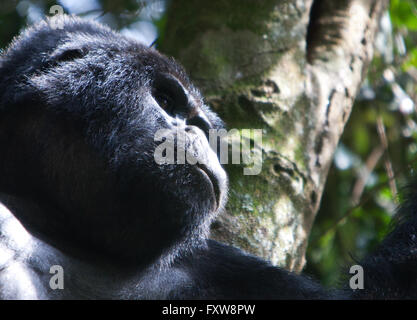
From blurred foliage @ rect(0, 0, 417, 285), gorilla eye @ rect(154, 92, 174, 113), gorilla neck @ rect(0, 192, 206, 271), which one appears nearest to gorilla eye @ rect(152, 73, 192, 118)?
gorilla eye @ rect(154, 92, 174, 113)

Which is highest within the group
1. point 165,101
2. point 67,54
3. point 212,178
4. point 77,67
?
point 67,54

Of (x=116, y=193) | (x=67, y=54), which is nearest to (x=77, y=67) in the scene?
(x=67, y=54)

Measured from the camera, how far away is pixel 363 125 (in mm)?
7996

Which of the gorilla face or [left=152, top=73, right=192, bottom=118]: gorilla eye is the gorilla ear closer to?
the gorilla face

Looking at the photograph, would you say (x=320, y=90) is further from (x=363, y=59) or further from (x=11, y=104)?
(x=11, y=104)

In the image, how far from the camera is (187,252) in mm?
3598

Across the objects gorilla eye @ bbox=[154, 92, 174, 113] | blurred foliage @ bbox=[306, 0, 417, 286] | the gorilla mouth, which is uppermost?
blurred foliage @ bbox=[306, 0, 417, 286]

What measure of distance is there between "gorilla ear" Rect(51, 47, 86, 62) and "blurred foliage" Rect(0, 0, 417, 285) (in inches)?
102

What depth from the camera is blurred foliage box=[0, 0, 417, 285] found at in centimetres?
650

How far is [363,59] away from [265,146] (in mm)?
1501

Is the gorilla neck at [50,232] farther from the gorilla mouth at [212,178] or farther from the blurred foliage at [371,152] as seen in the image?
the blurred foliage at [371,152]

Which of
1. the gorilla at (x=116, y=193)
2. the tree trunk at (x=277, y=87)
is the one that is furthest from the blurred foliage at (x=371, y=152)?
the gorilla at (x=116, y=193)

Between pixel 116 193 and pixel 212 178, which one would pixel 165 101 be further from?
pixel 116 193

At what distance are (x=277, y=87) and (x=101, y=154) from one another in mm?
1487
